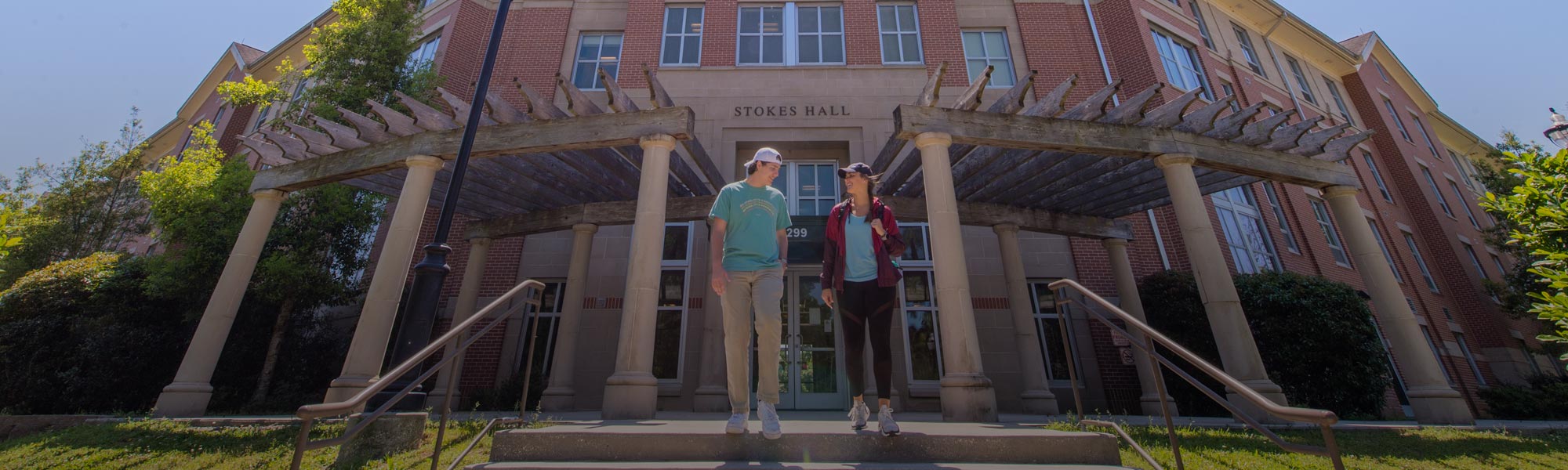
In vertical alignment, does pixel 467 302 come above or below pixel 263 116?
below

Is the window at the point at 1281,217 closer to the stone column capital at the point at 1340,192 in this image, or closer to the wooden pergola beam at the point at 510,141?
the stone column capital at the point at 1340,192

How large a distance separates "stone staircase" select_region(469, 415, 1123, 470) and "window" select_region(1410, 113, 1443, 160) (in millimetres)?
30046

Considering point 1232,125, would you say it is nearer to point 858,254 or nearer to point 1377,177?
point 858,254

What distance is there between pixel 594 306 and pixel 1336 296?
11920mm

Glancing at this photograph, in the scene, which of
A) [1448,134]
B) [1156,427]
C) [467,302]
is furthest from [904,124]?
[1448,134]

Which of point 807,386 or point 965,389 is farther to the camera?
point 807,386

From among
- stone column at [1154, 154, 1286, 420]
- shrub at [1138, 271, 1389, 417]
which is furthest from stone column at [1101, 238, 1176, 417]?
stone column at [1154, 154, 1286, 420]

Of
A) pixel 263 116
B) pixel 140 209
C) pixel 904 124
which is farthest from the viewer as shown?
pixel 263 116

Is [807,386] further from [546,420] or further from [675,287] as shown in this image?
[546,420]

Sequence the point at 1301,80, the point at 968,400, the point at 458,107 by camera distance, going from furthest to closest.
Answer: the point at 1301,80 < the point at 458,107 < the point at 968,400

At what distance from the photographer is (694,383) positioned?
9.70 meters

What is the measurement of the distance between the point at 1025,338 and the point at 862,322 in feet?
19.5

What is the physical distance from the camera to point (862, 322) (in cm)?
385

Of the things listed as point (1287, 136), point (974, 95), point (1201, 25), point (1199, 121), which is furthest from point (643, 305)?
point (1201, 25)
